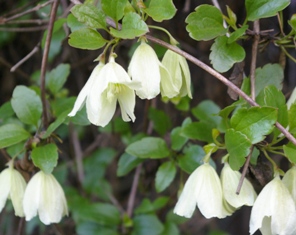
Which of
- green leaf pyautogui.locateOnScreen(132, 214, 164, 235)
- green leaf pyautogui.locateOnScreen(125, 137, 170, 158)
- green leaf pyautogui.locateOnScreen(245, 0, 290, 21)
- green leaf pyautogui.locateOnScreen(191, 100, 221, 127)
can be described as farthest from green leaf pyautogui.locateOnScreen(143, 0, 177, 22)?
green leaf pyautogui.locateOnScreen(132, 214, 164, 235)

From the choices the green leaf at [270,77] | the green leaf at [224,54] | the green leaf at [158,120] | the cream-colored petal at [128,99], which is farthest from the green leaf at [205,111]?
the cream-colored petal at [128,99]

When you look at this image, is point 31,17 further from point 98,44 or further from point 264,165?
point 264,165

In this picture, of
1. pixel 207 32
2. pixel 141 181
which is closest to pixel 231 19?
pixel 207 32

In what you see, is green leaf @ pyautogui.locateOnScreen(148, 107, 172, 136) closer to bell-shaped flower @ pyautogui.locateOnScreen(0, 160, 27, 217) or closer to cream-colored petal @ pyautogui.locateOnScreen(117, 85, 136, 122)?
bell-shaped flower @ pyautogui.locateOnScreen(0, 160, 27, 217)

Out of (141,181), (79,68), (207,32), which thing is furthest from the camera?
(79,68)

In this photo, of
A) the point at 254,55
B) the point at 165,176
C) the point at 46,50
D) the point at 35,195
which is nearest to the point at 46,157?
the point at 35,195

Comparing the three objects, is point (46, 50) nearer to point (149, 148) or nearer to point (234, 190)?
point (149, 148)
